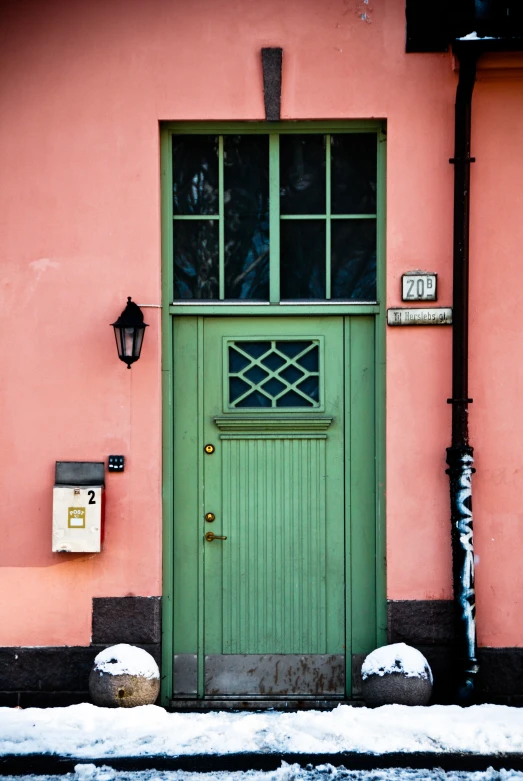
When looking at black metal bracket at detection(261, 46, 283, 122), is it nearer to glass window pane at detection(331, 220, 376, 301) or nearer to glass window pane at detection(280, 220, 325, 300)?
glass window pane at detection(280, 220, 325, 300)

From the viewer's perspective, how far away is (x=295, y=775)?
5.70m

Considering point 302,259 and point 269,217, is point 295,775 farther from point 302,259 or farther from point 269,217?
point 269,217

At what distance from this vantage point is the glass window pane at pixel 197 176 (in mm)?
7301

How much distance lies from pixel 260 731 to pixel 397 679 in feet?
3.16

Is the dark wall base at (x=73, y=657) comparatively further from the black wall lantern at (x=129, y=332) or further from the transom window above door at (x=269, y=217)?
the transom window above door at (x=269, y=217)

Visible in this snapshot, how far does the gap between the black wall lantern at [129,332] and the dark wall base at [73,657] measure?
5.70 ft

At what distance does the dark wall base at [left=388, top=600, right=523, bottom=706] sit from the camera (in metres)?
6.94

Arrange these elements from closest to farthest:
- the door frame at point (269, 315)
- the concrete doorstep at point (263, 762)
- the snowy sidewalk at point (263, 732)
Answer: the concrete doorstep at point (263, 762) → the snowy sidewalk at point (263, 732) → the door frame at point (269, 315)

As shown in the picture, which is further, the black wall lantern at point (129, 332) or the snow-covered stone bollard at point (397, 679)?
the black wall lantern at point (129, 332)

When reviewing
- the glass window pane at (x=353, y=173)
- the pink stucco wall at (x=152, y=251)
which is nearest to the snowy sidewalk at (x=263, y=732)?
the pink stucco wall at (x=152, y=251)

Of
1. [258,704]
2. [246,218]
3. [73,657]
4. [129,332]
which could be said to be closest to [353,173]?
[246,218]

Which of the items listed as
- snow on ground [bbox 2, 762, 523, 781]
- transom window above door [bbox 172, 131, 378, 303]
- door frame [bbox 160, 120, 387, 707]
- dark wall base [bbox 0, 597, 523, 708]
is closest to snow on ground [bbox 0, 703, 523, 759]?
snow on ground [bbox 2, 762, 523, 781]

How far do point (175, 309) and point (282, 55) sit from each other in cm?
196

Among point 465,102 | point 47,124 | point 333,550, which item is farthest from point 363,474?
point 47,124
